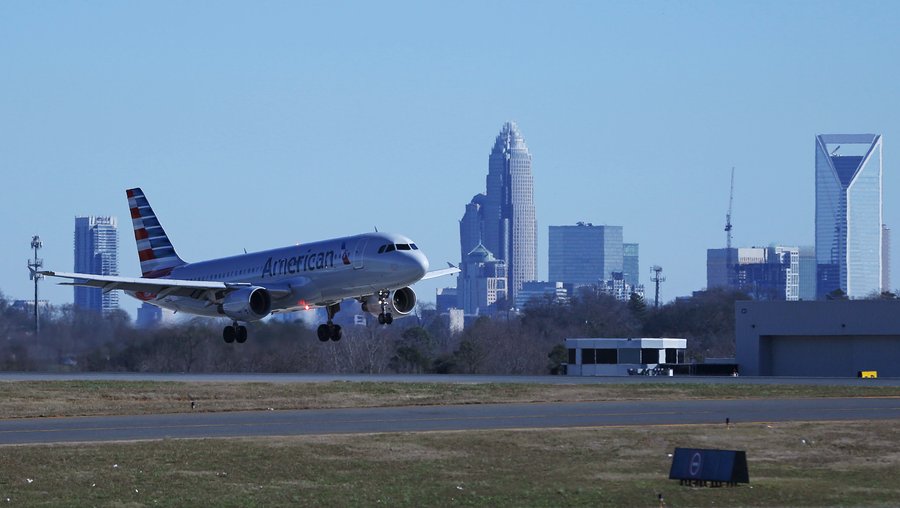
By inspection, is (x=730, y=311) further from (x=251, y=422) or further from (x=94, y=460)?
(x=94, y=460)

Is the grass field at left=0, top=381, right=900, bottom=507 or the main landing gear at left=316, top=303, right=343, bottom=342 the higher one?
the main landing gear at left=316, top=303, right=343, bottom=342

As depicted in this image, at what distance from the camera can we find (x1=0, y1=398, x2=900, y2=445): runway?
42156mm

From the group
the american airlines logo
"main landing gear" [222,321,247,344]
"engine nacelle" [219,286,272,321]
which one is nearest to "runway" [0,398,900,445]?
the american airlines logo

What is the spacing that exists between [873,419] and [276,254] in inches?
1095

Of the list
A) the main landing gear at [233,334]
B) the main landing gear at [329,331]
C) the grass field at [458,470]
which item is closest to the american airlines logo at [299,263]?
the main landing gear at [329,331]

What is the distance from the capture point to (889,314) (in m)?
96.0

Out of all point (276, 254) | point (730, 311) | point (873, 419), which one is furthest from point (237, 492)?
point (730, 311)

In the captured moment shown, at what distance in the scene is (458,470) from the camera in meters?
34.7

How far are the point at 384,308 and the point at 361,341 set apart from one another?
53.5 m

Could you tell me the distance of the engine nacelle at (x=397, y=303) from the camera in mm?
61750

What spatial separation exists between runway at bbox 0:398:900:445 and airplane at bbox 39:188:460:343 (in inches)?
328

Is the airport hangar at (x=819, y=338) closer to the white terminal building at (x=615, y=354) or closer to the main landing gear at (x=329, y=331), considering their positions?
the white terminal building at (x=615, y=354)

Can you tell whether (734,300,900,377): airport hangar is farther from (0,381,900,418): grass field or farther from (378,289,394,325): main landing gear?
(378,289,394,325): main landing gear

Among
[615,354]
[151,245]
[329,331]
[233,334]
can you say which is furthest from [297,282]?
[615,354]
